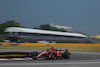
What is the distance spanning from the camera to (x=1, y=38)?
50719 mm

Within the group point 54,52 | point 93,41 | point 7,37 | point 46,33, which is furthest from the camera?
point 46,33

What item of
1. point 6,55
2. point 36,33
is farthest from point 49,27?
point 6,55

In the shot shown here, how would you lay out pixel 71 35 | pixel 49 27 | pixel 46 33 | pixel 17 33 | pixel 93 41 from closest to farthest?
pixel 17 33, pixel 93 41, pixel 46 33, pixel 71 35, pixel 49 27

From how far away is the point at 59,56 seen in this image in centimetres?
1291

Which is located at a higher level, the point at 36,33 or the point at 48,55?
the point at 36,33

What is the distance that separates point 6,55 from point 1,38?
3887 cm

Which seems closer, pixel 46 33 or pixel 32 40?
pixel 32 40

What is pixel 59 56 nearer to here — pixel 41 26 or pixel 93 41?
pixel 93 41

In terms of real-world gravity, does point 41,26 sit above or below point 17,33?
above

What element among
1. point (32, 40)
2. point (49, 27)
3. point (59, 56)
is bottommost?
point (59, 56)

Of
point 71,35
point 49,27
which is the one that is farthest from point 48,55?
point 49,27

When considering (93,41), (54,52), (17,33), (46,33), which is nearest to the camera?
(54,52)

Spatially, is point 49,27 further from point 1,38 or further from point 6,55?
point 6,55

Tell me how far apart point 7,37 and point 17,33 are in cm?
437
